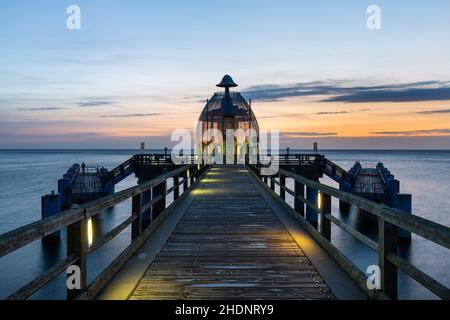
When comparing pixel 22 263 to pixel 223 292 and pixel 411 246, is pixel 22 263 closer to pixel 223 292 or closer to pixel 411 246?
pixel 223 292

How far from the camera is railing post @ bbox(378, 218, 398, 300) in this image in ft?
13.8

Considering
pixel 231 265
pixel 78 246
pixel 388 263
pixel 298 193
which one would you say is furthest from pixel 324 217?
pixel 78 246

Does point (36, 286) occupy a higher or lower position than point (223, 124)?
lower

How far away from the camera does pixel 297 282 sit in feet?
17.1

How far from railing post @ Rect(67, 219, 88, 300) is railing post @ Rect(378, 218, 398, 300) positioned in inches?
126

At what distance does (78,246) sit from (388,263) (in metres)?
3.29

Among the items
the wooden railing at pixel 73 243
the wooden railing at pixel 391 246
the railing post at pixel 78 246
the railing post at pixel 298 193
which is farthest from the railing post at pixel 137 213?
the railing post at pixel 298 193

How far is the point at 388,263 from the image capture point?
4234mm

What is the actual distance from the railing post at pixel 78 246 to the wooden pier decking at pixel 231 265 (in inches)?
27.9

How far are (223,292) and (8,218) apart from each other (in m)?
28.5

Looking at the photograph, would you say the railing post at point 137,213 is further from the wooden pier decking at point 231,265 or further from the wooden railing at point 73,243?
the wooden pier decking at point 231,265

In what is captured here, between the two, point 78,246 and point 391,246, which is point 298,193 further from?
point 78,246

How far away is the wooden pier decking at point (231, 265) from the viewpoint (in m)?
4.84
